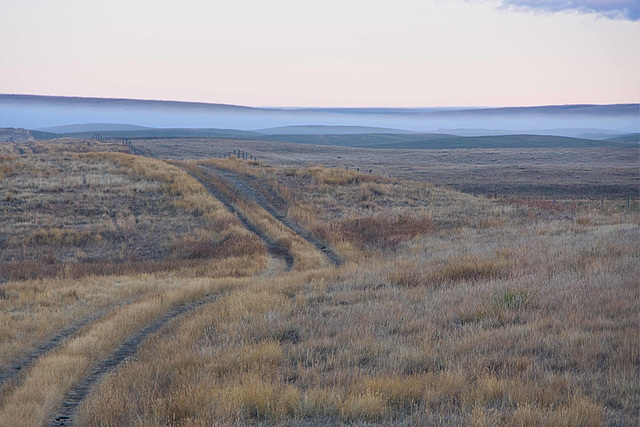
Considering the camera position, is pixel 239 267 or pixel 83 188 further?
pixel 83 188

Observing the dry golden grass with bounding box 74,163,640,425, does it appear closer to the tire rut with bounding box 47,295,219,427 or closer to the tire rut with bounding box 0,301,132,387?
the tire rut with bounding box 47,295,219,427

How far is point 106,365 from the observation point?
7.92 metres

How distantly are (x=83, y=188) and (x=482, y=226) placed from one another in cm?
2169

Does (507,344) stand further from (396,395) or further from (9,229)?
(9,229)

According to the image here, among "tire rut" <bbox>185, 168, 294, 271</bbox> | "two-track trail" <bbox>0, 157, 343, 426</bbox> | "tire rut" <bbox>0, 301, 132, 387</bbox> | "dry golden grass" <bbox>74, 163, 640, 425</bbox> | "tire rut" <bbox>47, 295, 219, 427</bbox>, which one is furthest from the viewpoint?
"tire rut" <bbox>185, 168, 294, 271</bbox>

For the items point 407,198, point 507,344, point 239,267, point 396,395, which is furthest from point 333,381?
point 407,198

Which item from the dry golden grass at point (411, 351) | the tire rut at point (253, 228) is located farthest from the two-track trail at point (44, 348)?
the tire rut at point (253, 228)

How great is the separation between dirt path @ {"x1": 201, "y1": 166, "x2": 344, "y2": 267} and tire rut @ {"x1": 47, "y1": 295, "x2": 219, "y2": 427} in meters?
7.44

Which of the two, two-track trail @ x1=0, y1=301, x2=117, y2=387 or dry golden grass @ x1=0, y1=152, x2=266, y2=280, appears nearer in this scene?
two-track trail @ x1=0, y1=301, x2=117, y2=387

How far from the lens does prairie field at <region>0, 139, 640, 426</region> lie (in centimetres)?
541

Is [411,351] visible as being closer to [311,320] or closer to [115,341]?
[311,320]

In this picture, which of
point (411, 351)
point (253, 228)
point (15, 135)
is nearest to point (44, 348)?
point (411, 351)

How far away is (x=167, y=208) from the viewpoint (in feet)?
86.0

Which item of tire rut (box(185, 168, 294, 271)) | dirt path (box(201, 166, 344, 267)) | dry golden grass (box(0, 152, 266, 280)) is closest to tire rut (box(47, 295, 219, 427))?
dry golden grass (box(0, 152, 266, 280))
